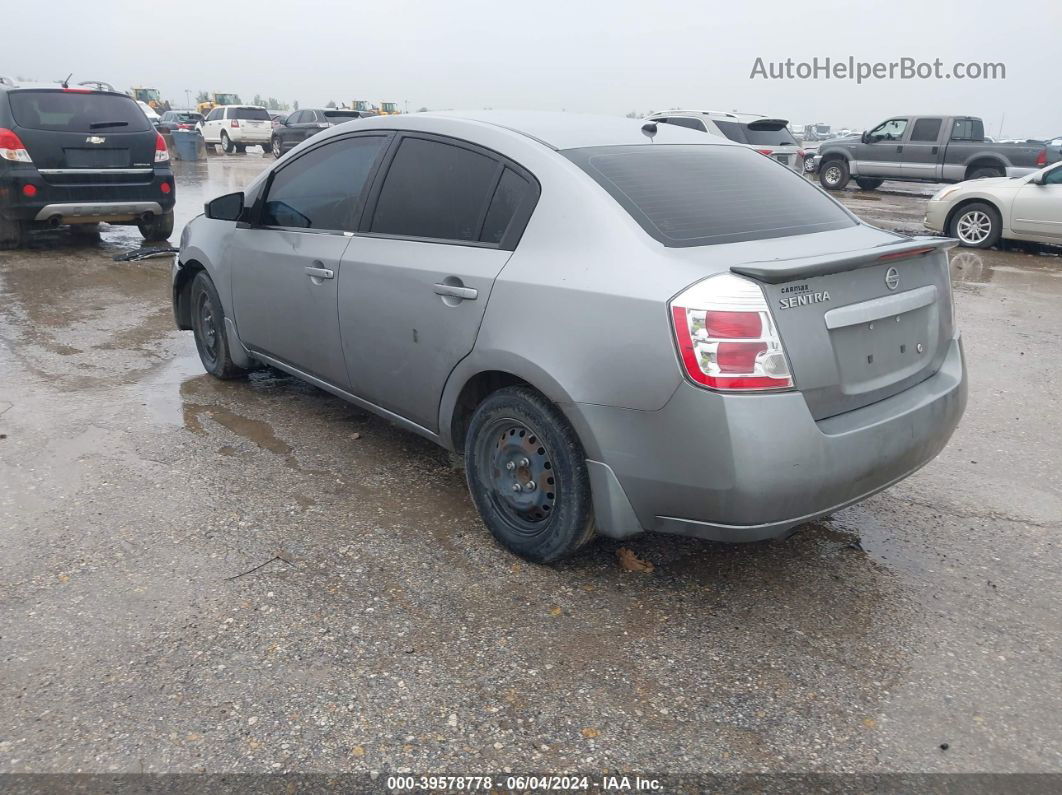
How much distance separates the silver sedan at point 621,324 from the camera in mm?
2770

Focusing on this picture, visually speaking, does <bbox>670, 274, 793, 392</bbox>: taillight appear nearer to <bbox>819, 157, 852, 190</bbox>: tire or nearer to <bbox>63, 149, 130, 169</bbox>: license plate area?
<bbox>63, 149, 130, 169</bbox>: license plate area

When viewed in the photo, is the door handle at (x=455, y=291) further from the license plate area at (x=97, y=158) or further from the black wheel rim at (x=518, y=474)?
the license plate area at (x=97, y=158)

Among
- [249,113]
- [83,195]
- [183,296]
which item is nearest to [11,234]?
[83,195]

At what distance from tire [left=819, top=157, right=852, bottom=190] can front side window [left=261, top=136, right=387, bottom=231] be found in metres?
19.8

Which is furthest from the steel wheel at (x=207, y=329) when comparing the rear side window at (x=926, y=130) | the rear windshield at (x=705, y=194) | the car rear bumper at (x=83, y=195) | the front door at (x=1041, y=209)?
the rear side window at (x=926, y=130)

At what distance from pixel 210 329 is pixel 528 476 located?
10.3ft

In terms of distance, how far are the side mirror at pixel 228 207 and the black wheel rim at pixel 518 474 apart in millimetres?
2409

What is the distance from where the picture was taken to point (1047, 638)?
9.93 ft

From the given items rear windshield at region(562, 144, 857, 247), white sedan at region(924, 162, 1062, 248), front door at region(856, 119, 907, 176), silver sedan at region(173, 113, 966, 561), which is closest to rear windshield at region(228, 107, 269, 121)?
front door at region(856, 119, 907, 176)

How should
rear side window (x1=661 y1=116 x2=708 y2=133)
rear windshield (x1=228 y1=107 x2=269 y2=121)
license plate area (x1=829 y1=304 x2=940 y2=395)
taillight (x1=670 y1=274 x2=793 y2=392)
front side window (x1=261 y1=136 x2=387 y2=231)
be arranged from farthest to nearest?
rear windshield (x1=228 y1=107 x2=269 y2=121) → rear side window (x1=661 y1=116 x2=708 y2=133) → front side window (x1=261 y1=136 x2=387 y2=231) → license plate area (x1=829 y1=304 x2=940 y2=395) → taillight (x1=670 y1=274 x2=793 y2=392)

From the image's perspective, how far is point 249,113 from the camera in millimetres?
34406

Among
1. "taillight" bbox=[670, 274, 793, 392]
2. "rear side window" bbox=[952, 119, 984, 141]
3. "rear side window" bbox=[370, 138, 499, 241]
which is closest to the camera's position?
"taillight" bbox=[670, 274, 793, 392]

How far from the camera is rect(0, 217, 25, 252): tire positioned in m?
9.94

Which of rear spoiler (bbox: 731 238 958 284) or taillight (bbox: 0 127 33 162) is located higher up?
taillight (bbox: 0 127 33 162)
